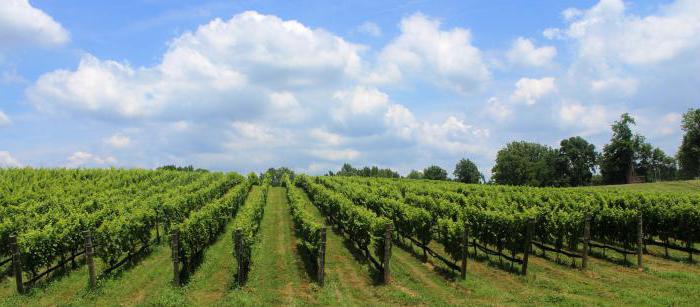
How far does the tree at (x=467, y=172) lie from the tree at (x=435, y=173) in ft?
24.3

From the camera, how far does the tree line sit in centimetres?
6956

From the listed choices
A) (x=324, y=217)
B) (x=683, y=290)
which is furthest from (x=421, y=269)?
(x=324, y=217)

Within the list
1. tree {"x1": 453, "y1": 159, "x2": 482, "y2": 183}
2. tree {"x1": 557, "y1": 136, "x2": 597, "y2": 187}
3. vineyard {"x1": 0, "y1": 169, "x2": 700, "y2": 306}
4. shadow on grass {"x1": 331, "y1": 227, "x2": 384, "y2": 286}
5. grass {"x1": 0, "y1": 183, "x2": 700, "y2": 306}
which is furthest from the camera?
tree {"x1": 453, "y1": 159, "x2": 482, "y2": 183}

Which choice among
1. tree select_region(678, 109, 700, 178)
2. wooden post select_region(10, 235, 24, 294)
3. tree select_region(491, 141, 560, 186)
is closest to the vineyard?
wooden post select_region(10, 235, 24, 294)

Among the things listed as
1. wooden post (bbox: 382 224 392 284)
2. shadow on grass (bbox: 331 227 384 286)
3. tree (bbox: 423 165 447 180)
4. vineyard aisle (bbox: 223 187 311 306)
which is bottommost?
vineyard aisle (bbox: 223 187 311 306)

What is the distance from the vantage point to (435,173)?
127 meters

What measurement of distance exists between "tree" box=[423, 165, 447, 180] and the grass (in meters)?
107

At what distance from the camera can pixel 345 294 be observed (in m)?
15.1

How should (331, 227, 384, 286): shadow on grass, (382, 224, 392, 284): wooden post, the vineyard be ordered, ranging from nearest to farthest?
the vineyard, (382, 224, 392, 284): wooden post, (331, 227, 384, 286): shadow on grass

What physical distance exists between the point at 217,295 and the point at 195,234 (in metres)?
5.21

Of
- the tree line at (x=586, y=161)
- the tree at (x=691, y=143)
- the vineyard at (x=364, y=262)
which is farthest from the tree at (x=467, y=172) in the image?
the vineyard at (x=364, y=262)

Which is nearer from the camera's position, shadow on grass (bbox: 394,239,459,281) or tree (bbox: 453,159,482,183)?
shadow on grass (bbox: 394,239,459,281)

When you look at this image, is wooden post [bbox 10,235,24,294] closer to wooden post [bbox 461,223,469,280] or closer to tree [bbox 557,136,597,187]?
wooden post [bbox 461,223,469,280]

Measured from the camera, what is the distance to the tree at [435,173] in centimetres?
12656
